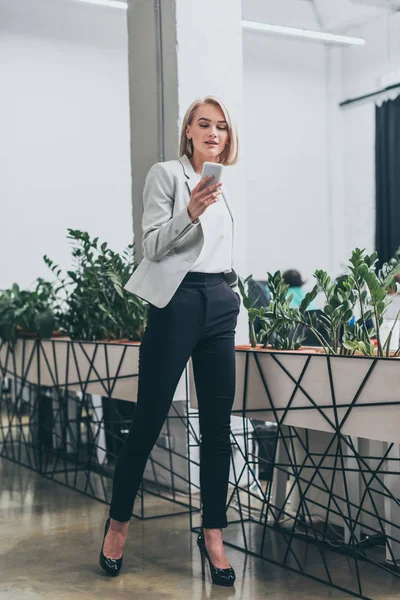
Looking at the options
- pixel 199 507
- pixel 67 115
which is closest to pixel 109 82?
pixel 67 115

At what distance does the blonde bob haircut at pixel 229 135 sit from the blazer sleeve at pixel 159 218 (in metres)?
0.12

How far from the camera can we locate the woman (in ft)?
6.73

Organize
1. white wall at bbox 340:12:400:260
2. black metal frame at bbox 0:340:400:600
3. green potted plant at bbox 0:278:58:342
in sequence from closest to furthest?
black metal frame at bbox 0:340:400:600, green potted plant at bbox 0:278:58:342, white wall at bbox 340:12:400:260

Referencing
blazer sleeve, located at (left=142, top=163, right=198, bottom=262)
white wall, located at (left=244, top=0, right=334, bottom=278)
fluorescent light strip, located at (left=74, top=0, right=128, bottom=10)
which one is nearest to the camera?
blazer sleeve, located at (left=142, top=163, right=198, bottom=262)

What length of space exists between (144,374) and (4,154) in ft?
13.7

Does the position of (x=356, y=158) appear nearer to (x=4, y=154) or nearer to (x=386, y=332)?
(x=4, y=154)

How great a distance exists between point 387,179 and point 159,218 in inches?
210

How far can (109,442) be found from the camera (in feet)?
12.1

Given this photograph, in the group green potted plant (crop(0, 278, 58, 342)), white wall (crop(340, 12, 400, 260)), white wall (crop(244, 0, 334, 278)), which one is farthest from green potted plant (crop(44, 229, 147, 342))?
white wall (crop(340, 12, 400, 260))

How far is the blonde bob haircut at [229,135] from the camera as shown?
2092 mm

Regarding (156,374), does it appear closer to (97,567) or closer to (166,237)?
(166,237)

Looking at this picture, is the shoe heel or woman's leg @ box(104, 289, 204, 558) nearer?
woman's leg @ box(104, 289, 204, 558)

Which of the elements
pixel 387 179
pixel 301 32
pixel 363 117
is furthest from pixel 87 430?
pixel 363 117

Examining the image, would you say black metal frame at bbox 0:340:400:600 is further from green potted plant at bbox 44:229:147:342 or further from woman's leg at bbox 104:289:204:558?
woman's leg at bbox 104:289:204:558
